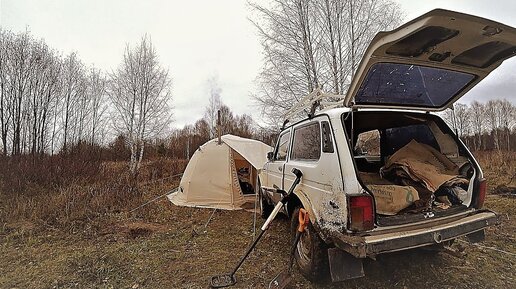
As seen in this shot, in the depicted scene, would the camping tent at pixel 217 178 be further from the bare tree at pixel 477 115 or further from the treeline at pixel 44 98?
the bare tree at pixel 477 115

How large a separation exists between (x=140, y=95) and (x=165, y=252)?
1261 cm

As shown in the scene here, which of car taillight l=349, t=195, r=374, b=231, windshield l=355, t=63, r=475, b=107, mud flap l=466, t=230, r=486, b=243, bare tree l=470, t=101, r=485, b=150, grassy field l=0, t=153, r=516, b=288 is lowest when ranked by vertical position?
grassy field l=0, t=153, r=516, b=288

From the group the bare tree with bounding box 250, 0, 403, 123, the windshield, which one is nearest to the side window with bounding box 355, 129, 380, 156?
the windshield

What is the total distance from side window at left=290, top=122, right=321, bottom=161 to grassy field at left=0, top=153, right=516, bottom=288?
149 centimetres

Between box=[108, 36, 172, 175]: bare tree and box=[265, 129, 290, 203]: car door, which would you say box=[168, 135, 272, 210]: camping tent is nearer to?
box=[265, 129, 290, 203]: car door

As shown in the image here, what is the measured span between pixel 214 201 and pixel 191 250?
123 inches

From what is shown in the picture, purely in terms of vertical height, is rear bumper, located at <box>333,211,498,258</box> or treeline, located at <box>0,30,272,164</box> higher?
treeline, located at <box>0,30,272,164</box>

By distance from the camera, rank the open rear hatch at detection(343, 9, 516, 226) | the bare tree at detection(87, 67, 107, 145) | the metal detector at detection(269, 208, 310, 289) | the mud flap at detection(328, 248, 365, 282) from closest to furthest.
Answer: the open rear hatch at detection(343, 9, 516, 226) < the mud flap at detection(328, 248, 365, 282) < the metal detector at detection(269, 208, 310, 289) < the bare tree at detection(87, 67, 107, 145)

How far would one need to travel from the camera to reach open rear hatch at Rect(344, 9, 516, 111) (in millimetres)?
2146

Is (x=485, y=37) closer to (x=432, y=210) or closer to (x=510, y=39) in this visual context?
(x=510, y=39)

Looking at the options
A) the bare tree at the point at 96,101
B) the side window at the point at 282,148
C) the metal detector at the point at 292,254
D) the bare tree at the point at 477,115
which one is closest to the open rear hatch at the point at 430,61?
the metal detector at the point at 292,254

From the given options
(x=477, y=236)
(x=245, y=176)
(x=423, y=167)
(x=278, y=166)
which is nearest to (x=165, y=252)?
(x=278, y=166)

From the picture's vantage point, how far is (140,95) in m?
14.9

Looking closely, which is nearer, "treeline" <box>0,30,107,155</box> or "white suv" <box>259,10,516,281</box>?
"white suv" <box>259,10,516,281</box>
